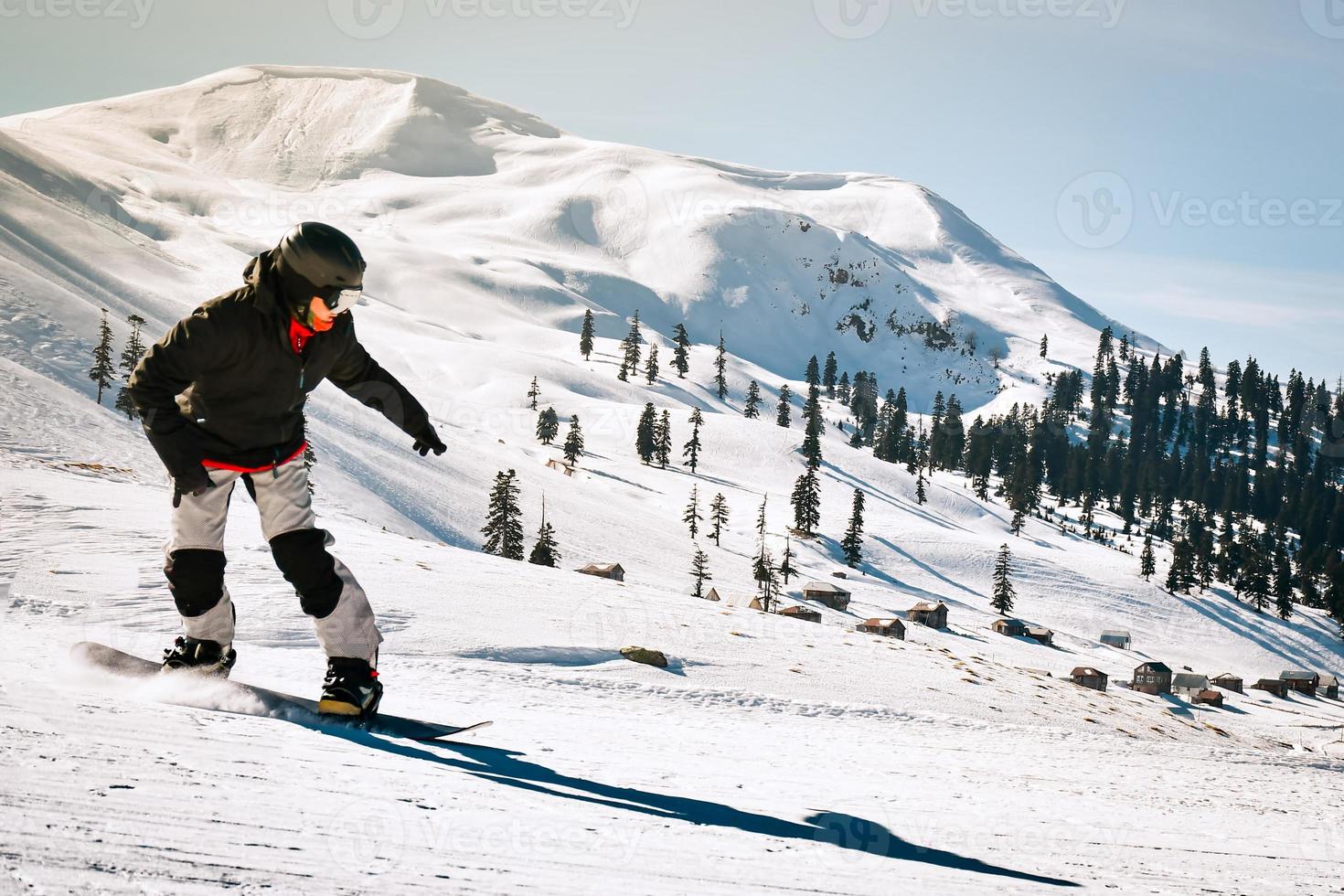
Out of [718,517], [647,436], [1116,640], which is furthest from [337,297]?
[647,436]

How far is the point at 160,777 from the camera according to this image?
3223 millimetres

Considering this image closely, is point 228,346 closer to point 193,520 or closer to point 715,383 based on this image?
point 193,520

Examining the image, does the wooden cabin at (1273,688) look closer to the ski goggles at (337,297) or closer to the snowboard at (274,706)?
the snowboard at (274,706)

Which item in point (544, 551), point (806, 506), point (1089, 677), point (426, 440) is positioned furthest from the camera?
point (806, 506)

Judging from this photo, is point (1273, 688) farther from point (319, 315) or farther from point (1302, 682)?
point (319, 315)

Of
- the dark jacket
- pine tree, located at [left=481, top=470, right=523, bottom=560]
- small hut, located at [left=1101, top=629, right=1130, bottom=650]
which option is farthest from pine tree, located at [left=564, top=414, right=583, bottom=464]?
the dark jacket

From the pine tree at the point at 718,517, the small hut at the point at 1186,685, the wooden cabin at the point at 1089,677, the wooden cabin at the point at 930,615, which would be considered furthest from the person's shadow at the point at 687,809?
the small hut at the point at 1186,685

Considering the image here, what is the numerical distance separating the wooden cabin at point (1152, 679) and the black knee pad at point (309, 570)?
218ft

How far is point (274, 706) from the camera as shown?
4824 millimetres

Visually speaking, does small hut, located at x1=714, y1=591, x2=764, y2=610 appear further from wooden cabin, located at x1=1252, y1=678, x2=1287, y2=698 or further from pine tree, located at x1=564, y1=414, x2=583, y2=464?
wooden cabin, located at x1=1252, y1=678, x2=1287, y2=698

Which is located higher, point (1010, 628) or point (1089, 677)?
point (1089, 677)

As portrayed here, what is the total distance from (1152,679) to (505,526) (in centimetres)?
4792

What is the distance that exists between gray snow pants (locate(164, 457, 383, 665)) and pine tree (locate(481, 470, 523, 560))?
46.4 meters

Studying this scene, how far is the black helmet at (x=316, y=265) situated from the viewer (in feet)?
15.1
